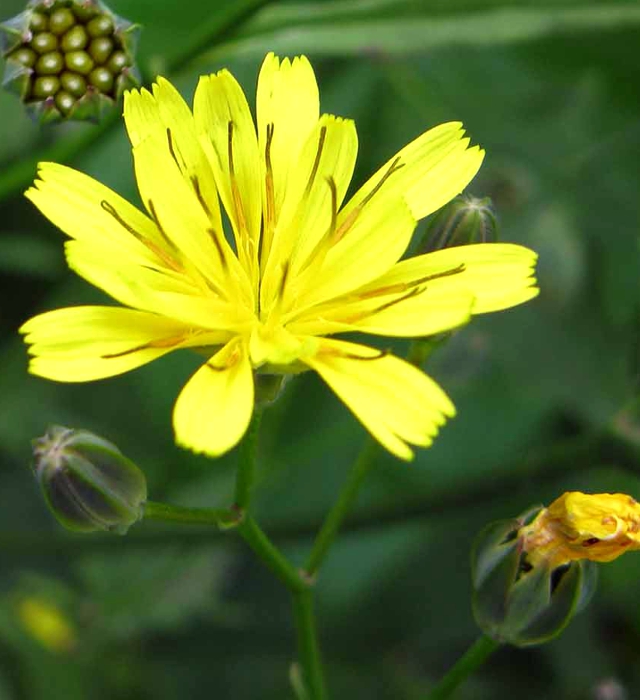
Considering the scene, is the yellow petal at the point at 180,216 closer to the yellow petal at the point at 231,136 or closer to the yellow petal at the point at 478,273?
the yellow petal at the point at 231,136

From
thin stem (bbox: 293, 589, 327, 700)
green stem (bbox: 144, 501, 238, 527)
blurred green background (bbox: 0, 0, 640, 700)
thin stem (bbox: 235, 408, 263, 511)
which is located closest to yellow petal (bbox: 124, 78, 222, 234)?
thin stem (bbox: 235, 408, 263, 511)

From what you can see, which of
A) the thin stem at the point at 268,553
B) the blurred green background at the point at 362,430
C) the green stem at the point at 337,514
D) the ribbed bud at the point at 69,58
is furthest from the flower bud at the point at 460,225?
the blurred green background at the point at 362,430

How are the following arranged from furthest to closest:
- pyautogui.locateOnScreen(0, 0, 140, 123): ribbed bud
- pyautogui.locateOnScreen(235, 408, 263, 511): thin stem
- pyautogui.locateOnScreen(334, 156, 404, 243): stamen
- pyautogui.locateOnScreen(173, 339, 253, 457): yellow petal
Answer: pyautogui.locateOnScreen(0, 0, 140, 123): ribbed bud < pyautogui.locateOnScreen(334, 156, 404, 243): stamen < pyautogui.locateOnScreen(235, 408, 263, 511): thin stem < pyautogui.locateOnScreen(173, 339, 253, 457): yellow petal

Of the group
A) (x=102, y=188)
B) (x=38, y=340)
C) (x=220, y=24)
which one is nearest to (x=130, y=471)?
(x=38, y=340)

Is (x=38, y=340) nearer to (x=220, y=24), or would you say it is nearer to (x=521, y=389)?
(x=220, y=24)

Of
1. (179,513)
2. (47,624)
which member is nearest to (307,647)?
(179,513)

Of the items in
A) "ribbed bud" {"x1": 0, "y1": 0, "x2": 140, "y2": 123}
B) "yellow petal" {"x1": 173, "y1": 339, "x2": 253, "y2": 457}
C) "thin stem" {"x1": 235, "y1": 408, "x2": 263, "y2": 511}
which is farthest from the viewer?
"ribbed bud" {"x1": 0, "y1": 0, "x2": 140, "y2": 123}

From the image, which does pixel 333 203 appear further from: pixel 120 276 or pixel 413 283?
pixel 120 276

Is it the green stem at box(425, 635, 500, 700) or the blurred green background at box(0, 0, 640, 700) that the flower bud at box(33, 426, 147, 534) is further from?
the blurred green background at box(0, 0, 640, 700)

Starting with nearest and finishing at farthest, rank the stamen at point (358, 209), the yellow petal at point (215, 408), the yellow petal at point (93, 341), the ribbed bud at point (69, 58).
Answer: the yellow petal at point (215, 408)
the yellow petal at point (93, 341)
the stamen at point (358, 209)
the ribbed bud at point (69, 58)
